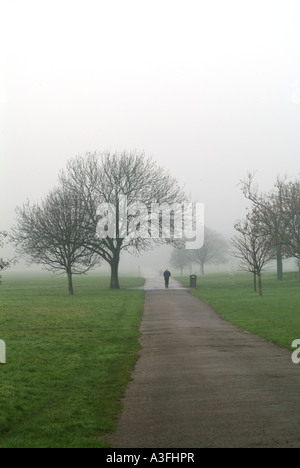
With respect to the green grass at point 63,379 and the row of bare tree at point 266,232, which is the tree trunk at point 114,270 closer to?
the row of bare tree at point 266,232

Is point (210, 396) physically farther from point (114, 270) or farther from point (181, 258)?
point (181, 258)

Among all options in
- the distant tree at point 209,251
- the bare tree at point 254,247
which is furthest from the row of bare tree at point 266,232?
the distant tree at point 209,251

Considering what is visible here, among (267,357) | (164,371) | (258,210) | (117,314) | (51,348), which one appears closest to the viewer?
(164,371)

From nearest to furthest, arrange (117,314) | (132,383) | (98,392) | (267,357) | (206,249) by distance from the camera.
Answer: (98,392), (132,383), (267,357), (117,314), (206,249)

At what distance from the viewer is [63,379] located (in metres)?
11.0

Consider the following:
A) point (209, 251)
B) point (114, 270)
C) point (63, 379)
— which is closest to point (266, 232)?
point (114, 270)

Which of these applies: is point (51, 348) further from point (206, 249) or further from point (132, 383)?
point (206, 249)

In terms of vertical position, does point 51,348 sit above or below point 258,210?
below

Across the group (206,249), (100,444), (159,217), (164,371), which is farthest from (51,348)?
(206,249)

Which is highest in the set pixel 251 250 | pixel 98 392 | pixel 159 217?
pixel 159 217

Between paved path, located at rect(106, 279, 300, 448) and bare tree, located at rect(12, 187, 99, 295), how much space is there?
27.9 m
